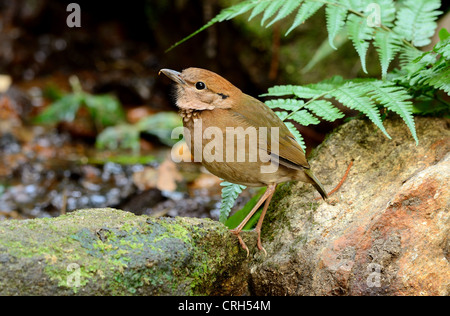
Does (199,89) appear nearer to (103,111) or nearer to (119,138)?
(119,138)

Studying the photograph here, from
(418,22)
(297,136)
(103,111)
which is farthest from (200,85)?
(103,111)

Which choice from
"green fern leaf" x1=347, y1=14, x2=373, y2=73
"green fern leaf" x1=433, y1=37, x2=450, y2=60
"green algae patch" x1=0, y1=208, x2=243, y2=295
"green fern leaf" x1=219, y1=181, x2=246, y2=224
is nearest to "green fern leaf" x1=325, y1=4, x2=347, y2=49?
"green fern leaf" x1=347, y1=14, x2=373, y2=73

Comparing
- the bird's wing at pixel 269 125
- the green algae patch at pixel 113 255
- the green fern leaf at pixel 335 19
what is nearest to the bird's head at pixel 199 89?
the bird's wing at pixel 269 125

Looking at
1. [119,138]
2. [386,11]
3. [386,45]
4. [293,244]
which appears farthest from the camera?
[119,138]

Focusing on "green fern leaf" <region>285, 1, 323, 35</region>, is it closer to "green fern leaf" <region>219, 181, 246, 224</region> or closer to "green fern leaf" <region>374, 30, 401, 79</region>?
"green fern leaf" <region>374, 30, 401, 79</region>

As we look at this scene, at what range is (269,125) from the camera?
3.21m

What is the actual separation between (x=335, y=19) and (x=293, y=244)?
5.79ft

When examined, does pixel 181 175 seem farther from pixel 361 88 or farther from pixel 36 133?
pixel 361 88

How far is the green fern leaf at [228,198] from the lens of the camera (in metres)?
3.39

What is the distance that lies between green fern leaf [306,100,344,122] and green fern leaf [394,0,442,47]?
3.10ft

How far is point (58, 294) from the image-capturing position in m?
2.35

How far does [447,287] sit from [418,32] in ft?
6.75

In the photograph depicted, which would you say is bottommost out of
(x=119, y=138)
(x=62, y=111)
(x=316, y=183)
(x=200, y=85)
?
(x=119, y=138)
